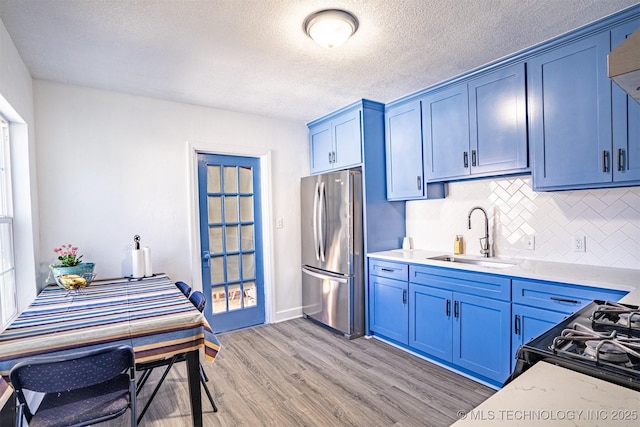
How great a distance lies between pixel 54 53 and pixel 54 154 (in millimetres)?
867

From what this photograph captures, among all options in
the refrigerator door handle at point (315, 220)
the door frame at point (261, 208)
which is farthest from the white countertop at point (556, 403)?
the door frame at point (261, 208)

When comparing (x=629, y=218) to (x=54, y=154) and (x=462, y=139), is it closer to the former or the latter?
(x=462, y=139)

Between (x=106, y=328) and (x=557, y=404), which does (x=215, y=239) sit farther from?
(x=557, y=404)

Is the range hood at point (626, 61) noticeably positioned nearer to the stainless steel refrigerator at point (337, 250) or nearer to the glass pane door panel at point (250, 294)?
the stainless steel refrigerator at point (337, 250)

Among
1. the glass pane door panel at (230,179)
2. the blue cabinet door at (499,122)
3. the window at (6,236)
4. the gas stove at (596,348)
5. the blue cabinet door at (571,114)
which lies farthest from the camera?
the glass pane door panel at (230,179)

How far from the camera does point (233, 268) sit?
3830 mm

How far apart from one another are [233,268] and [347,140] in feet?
6.28

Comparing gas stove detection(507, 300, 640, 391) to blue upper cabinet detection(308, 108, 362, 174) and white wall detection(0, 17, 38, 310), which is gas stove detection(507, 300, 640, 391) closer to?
blue upper cabinet detection(308, 108, 362, 174)

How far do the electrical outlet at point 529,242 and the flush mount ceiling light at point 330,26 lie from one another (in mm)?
2118

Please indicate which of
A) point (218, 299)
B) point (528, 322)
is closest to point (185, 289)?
point (218, 299)

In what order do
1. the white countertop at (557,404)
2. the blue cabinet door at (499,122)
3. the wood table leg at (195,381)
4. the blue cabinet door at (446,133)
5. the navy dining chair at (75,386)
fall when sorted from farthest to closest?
the blue cabinet door at (446,133), the blue cabinet door at (499,122), the wood table leg at (195,381), the navy dining chair at (75,386), the white countertop at (557,404)

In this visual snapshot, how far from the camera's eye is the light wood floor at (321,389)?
2.17 m

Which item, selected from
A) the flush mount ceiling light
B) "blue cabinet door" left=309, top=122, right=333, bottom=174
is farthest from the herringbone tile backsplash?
the flush mount ceiling light

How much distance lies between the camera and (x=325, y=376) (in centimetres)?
269
